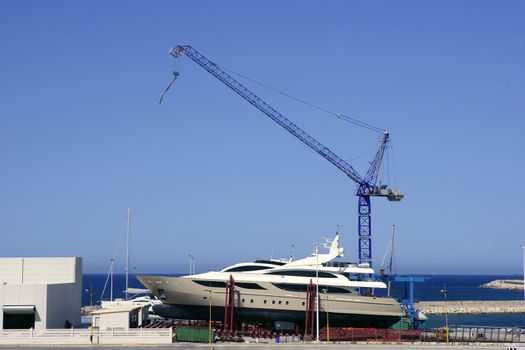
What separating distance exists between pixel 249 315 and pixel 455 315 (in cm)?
7067

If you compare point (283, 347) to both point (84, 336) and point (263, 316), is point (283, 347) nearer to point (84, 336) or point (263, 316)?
point (263, 316)

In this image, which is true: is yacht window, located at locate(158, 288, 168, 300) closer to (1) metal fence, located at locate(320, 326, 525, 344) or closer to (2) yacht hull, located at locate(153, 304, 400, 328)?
(2) yacht hull, located at locate(153, 304, 400, 328)

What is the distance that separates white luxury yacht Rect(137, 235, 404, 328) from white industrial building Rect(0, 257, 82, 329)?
6773 millimetres

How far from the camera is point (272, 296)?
64.9 m

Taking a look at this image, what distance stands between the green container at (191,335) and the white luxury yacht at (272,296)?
348 inches

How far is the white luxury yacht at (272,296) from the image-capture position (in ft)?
213

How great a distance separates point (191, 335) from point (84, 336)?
325 inches

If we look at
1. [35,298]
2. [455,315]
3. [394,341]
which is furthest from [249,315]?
[455,315]

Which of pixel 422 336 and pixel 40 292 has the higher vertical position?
pixel 40 292

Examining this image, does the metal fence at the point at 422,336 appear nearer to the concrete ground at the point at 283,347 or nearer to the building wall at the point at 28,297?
the concrete ground at the point at 283,347

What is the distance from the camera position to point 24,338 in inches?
2100

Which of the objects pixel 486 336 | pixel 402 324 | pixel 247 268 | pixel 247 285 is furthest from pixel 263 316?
pixel 486 336

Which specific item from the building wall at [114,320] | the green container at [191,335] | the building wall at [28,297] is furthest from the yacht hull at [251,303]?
the building wall at [28,297]

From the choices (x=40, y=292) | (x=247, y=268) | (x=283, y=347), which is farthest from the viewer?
(x=247, y=268)
